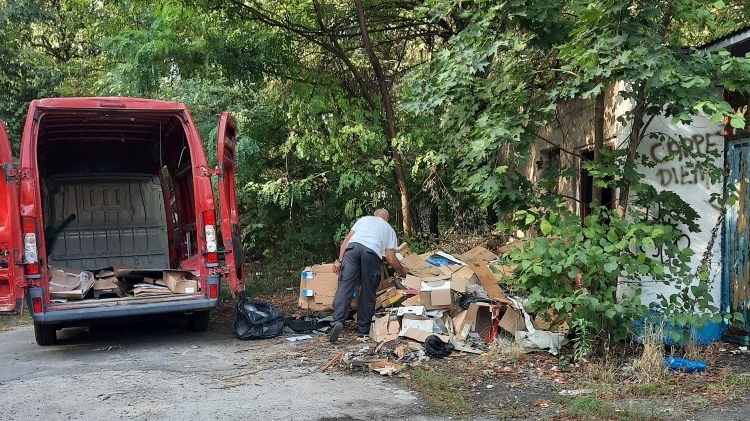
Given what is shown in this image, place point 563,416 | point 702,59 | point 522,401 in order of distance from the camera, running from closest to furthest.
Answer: point 563,416 < point 522,401 < point 702,59

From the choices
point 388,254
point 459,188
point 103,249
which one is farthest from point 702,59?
point 103,249

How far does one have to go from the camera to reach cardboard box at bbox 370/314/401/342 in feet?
22.8

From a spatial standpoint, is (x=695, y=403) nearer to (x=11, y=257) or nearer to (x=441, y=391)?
(x=441, y=391)

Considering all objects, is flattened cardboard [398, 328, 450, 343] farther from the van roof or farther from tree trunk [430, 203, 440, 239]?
tree trunk [430, 203, 440, 239]

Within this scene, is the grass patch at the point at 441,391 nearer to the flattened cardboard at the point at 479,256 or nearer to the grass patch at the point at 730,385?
the grass patch at the point at 730,385

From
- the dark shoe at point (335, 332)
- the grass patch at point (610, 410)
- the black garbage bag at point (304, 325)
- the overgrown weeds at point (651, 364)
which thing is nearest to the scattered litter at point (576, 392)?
the grass patch at point (610, 410)

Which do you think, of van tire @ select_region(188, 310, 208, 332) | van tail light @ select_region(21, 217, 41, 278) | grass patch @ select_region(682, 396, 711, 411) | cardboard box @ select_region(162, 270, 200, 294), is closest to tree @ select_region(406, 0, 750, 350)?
grass patch @ select_region(682, 396, 711, 411)

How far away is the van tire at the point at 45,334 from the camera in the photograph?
7449 mm

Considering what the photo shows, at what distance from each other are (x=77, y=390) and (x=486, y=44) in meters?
4.73

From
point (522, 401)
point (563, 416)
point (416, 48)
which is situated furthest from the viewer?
point (416, 48)

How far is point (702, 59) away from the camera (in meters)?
5.31

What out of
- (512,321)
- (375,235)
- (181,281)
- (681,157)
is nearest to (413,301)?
(375,235)

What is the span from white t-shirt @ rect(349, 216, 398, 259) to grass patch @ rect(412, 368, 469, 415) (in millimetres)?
2000

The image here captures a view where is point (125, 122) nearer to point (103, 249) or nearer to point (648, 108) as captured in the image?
point (103, 249)
